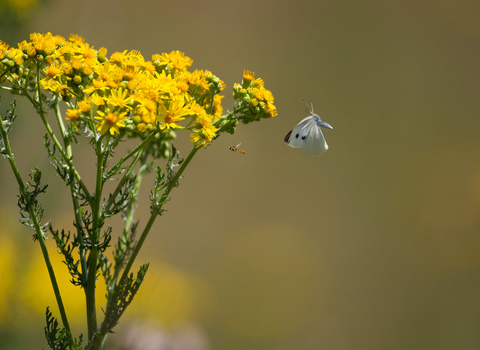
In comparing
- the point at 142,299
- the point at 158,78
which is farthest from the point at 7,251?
the point at 158,78

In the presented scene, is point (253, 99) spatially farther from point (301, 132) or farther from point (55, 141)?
point (55, 141)

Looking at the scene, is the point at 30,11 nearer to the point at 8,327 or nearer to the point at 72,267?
the point at 72,267

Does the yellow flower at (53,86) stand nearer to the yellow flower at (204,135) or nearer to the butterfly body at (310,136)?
the yellow flower at (204,135)

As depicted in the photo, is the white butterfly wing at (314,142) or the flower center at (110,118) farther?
the white butterfly wing at (314,142)

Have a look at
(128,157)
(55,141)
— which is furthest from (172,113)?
(55,141)

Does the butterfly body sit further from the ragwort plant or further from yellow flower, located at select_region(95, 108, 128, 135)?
yellow flower, located at select_region(95, 108, 128, 135)

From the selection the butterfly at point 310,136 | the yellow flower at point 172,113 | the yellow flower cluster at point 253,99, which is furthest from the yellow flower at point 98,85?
the butterfly at point 310,136

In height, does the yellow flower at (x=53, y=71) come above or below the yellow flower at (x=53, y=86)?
above
